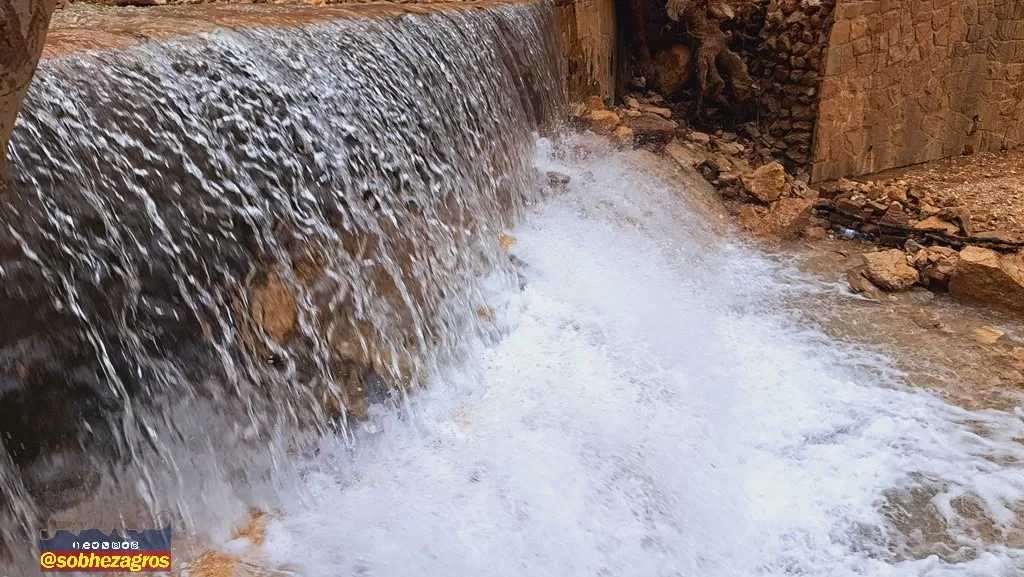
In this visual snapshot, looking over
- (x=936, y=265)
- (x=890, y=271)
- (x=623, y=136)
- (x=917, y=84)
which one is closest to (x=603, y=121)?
(x=623, y=136)

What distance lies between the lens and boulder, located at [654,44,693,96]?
5.39 m

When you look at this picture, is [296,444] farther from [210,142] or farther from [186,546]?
[210,142]

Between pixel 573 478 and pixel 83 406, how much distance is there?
1.38 metres

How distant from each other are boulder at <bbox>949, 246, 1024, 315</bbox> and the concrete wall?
8.91ft

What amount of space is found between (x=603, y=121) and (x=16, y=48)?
4.36 m

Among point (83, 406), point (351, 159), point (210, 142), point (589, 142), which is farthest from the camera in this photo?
point (589, 142)

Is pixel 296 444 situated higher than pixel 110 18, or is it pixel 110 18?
pixel 110 18

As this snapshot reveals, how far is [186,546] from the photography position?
1.80 meters

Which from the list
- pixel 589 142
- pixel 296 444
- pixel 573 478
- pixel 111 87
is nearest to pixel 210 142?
pixel 111 87

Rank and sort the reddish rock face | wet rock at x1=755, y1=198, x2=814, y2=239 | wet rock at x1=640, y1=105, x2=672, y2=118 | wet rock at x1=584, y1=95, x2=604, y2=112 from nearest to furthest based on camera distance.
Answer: the reddish rock face
wet rock at x1=755, y1=198, x2=814, y2=239
wet rock at x1=584, y1=95, x2=604, y2=112
wet rock at x1=640, y1=105, x2=672, y2=118

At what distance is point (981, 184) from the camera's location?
4902mm

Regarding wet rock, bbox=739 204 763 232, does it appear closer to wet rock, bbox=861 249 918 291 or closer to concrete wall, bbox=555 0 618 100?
wet rock, bbox=861 249 918 291

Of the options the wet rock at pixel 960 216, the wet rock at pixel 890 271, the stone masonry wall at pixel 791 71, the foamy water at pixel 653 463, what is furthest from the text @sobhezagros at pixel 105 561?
the stone masonry wall at pixel 791 71

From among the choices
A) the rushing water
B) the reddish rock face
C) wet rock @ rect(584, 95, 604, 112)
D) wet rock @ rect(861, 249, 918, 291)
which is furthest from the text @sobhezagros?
wet rock @ rect(584, 95, 604, 112)
